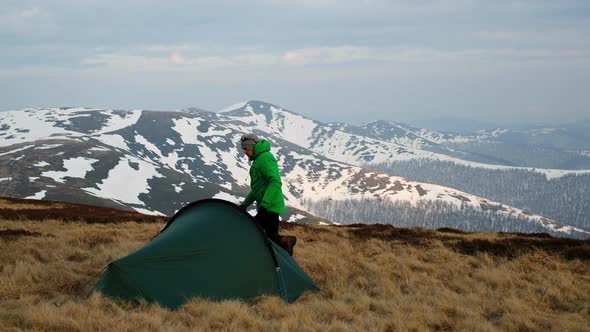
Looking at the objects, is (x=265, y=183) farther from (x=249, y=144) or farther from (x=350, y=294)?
(x=350, y=294)

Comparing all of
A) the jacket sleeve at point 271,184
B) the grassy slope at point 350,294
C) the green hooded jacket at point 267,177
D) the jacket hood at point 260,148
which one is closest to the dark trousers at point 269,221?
the green hooded jacket at point 267,177

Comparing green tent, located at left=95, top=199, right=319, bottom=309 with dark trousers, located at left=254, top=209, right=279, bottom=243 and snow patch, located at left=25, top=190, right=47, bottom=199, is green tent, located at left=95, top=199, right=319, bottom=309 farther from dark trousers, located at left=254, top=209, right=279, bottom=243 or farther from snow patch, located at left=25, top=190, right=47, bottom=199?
snow patch, located at left=25, top=190, right=47, bottom=199

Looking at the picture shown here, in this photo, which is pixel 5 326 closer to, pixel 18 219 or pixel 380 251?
pixel 380 251

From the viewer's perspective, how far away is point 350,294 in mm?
9867

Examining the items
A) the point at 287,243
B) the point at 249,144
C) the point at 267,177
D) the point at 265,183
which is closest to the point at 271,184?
the point at 267,177

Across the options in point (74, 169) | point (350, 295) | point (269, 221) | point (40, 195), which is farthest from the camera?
point (74, 169)

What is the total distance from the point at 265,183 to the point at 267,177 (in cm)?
26

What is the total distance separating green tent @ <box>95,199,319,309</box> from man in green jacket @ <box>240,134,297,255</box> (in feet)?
1.43

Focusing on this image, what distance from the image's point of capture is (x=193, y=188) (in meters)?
196

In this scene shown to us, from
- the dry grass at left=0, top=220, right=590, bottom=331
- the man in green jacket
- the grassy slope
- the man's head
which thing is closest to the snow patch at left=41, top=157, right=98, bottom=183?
the grassy slope

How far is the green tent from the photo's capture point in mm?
8648

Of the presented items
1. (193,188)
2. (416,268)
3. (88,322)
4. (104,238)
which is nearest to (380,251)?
(416,268)

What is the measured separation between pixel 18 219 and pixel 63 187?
123685mm

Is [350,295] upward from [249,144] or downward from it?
downward
